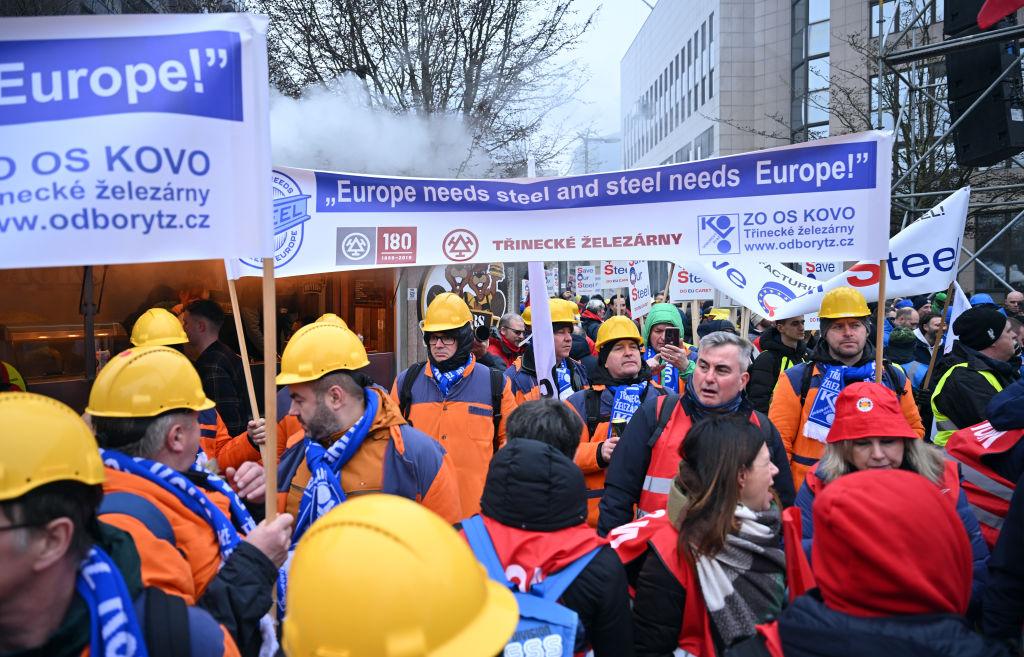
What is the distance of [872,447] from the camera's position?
10.3 feet

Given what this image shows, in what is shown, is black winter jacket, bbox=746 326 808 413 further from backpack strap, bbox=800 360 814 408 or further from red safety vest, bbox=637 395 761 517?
red safety vest, bbox=637 395 761 517

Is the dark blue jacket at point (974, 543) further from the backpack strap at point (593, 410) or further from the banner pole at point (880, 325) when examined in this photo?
the backpack strap at point (593, 410)

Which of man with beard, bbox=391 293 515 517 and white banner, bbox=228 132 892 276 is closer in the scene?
white banner, bbox=228 132 892 276

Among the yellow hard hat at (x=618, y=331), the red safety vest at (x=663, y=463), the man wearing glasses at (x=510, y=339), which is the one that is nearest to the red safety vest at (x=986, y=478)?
the red safety vest at (x=663, y=463)

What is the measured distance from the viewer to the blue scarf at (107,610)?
5.16ft

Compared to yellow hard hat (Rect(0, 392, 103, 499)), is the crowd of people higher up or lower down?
lower down

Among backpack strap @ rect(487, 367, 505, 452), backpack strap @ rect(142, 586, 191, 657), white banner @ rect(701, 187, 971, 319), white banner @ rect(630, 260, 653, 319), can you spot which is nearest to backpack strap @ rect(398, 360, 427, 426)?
backpack strap @ rect(487, 367, 505, 452)

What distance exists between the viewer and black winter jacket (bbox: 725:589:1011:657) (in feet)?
5.27

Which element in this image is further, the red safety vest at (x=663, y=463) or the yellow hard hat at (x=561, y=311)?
the yellow hard hat at (x=561, y=311)

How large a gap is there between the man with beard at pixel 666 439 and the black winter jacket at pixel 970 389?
1944 mm

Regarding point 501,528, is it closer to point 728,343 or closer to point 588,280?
point 728,343

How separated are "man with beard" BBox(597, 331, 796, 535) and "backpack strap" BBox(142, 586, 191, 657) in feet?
6.48

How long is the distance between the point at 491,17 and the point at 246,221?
1563cm

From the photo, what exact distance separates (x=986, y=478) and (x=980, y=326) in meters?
2.17
